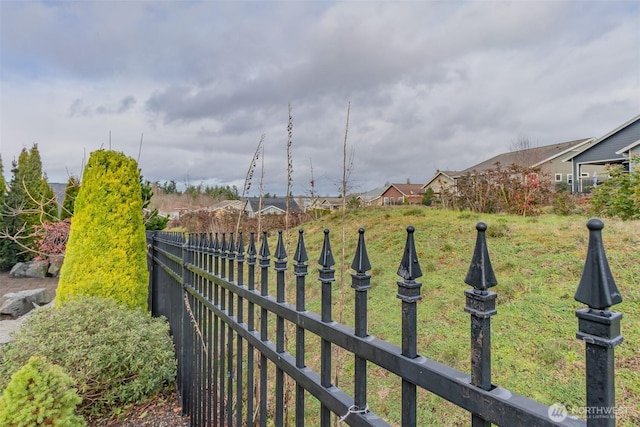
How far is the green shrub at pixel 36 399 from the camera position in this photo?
2.01m

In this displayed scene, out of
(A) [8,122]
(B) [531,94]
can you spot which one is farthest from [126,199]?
(B) [531,94]

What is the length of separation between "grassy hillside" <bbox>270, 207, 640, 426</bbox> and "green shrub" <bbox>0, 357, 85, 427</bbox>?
5.80 feet

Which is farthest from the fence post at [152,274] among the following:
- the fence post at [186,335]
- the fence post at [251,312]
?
the fence post at [251,312]

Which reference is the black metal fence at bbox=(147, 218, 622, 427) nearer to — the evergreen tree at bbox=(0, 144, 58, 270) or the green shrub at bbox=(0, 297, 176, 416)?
the green shrub at bbox=(0, 297, 176, 416)

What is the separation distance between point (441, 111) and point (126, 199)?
A: 9.02 m

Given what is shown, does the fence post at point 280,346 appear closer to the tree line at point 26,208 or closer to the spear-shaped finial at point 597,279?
the spear-shaped finial at point 597,279

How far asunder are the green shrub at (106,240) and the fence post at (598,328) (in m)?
4.38

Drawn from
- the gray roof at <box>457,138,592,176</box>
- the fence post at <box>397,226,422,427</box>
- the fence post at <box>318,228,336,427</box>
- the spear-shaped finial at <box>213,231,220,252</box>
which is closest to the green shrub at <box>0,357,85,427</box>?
the spear-shaped finial at <box>213,231,220,252</box>

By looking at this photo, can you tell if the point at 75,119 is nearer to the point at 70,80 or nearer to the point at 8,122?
the point at 8,122

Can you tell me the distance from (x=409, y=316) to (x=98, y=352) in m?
3.12

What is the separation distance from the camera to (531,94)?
990 cm

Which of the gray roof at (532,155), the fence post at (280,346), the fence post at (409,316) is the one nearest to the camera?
the fence post at (409,316)

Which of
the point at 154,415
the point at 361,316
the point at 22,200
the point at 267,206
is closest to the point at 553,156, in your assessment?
the point at 267,206

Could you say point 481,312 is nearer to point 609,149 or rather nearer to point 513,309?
point 513,309
